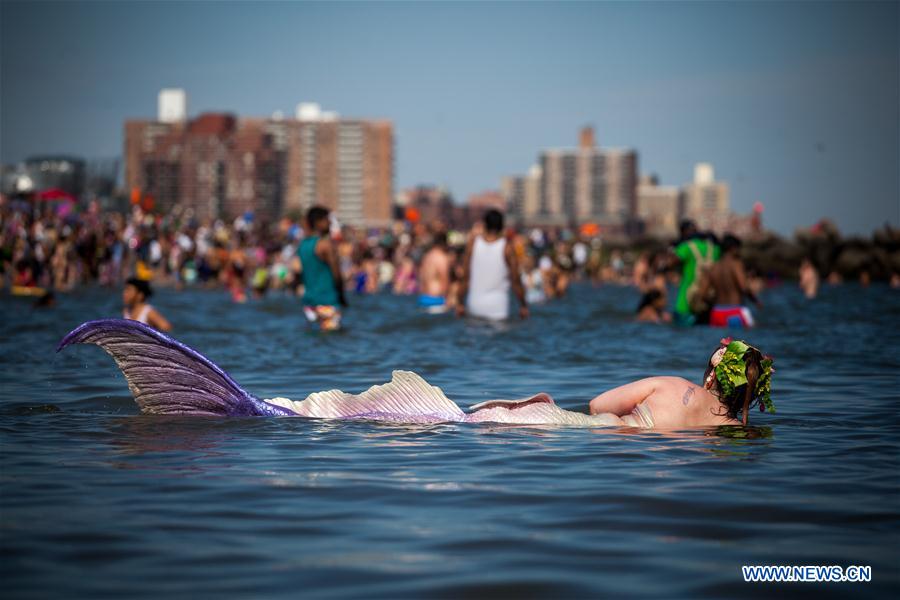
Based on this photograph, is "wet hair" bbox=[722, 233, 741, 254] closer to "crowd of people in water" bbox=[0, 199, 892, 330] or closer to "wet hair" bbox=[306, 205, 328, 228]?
"crowd of people in water" bbox=[0, 199, 892, 330]

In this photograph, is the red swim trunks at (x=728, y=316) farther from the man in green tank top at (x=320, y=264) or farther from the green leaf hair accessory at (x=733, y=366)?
Answer: the green leaf hair accessory at (x=733, y=366)

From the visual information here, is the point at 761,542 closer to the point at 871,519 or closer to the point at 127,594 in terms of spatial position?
the point at 871,519

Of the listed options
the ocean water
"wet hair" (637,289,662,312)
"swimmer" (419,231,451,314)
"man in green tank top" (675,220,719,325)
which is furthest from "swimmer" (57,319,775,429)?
"wet hair" (637,289,662,312)

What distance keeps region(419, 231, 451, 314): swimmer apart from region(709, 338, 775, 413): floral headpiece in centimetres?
1077

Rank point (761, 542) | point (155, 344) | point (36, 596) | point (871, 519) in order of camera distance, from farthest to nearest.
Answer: point (155, 344) → point (871, 519) → point (761, 542) → point (36, 596)

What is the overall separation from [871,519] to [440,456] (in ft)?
7.53

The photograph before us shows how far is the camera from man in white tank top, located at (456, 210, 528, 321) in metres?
13.2

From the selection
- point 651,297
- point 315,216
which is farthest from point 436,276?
point 315,216

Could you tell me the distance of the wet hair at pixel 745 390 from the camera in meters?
7.05

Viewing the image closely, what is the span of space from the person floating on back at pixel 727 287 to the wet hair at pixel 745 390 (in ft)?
26.6

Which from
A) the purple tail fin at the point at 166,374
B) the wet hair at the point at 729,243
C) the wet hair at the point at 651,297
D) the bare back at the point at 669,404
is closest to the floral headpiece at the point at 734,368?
the bare back at the point at 669,404

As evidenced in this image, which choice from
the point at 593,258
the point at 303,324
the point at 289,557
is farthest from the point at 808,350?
the point at 593,258

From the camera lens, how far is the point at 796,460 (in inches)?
258

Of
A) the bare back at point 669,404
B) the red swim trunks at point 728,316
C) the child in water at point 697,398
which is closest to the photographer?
the child in water at point 697,398
